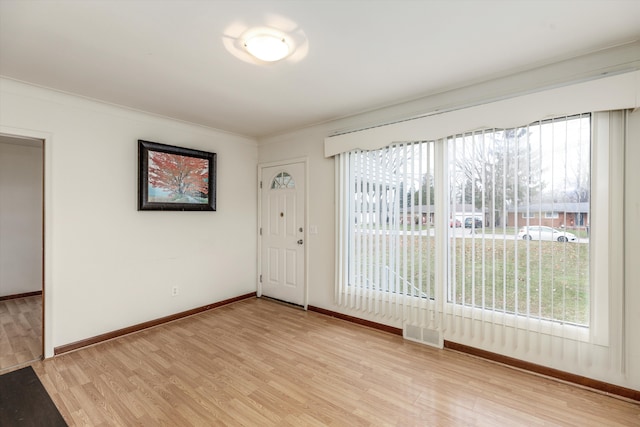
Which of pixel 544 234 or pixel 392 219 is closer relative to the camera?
pixel 544 234

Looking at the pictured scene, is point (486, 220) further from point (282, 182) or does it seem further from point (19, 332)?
point (19, 332)

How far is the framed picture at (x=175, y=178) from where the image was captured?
3234 millimetres

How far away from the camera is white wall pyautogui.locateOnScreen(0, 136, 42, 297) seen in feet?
14.2

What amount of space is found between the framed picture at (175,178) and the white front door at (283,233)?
0.85m

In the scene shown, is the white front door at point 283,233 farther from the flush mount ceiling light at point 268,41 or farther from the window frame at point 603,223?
the window frame at point 603,223

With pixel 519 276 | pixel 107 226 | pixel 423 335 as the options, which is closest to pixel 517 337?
pixel 519 276

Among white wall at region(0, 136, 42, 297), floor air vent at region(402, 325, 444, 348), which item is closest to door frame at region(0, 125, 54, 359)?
white wall at region(0, 136, 42, 297)

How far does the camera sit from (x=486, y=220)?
2516 millimetres

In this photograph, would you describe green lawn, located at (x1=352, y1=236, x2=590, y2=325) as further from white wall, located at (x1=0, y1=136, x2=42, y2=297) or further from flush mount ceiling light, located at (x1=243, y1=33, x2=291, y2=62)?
white wall, located at (x1=0, y1=136, x2=42, y2=297)

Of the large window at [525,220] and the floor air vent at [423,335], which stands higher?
the large window at [525,220]

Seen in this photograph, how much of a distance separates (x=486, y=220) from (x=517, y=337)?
1.01 meters

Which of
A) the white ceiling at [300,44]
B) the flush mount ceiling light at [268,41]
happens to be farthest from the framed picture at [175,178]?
the flush mount ceiling light at [268,41]

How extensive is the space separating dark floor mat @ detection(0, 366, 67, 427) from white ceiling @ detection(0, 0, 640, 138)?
8.10 feet

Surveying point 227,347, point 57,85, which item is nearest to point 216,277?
point 227,347
